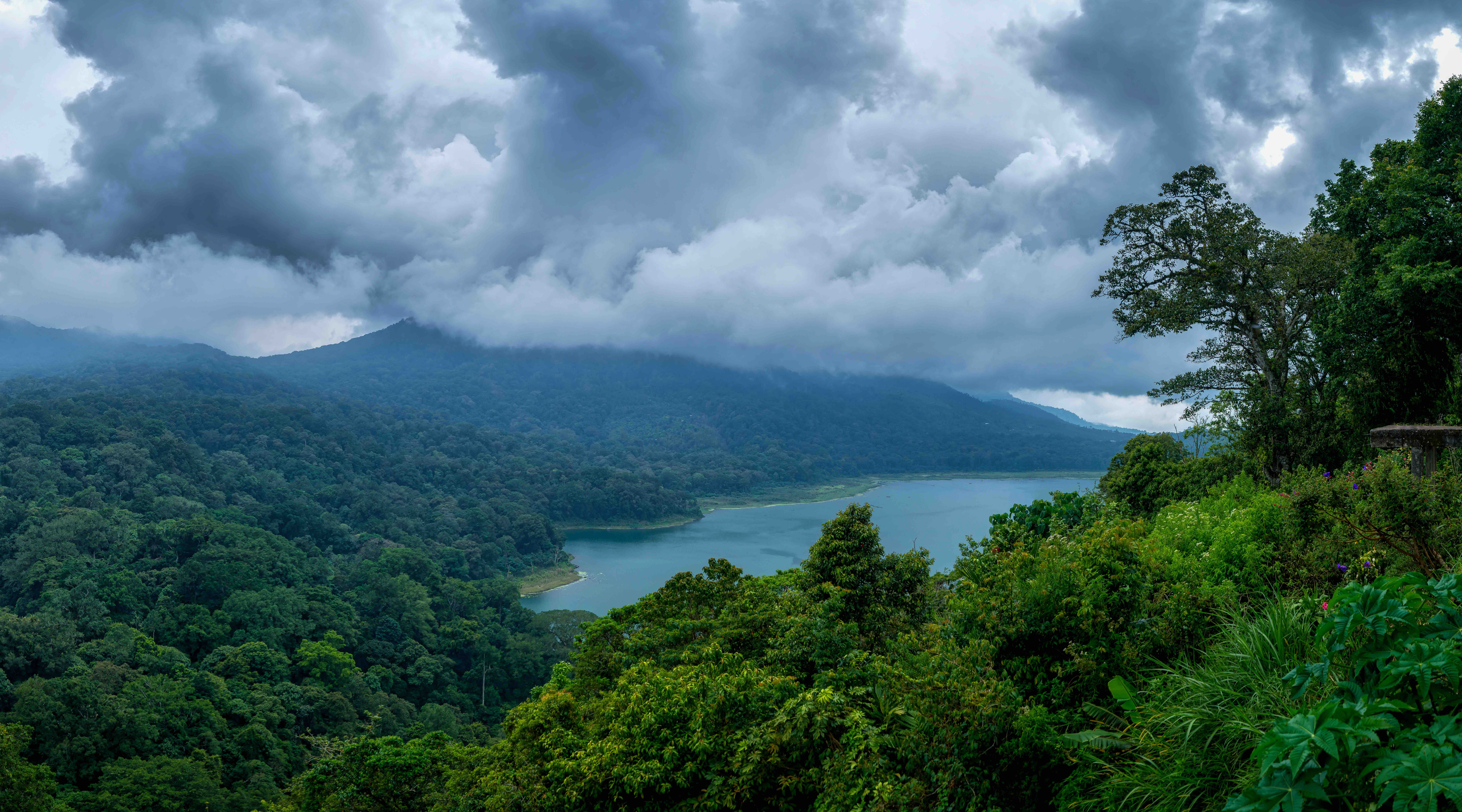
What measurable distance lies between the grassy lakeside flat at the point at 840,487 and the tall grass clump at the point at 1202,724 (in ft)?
308

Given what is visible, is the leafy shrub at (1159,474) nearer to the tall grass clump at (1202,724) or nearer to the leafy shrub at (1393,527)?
the leafy shrub at (1393,527)

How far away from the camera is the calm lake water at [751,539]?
5703cm

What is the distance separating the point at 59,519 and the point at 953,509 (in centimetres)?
7773

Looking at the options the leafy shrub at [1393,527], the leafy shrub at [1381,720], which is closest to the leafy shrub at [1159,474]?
the leafy shrub at [1393,527]

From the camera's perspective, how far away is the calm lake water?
187ft

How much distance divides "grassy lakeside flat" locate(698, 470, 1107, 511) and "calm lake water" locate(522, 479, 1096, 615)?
356 cm

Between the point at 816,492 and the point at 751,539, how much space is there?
4024cm

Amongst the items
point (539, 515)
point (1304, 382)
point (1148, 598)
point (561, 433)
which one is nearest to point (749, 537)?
point (539, 515)

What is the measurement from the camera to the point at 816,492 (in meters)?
112

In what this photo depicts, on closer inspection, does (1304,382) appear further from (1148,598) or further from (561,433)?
(561,433)

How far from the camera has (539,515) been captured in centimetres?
7244

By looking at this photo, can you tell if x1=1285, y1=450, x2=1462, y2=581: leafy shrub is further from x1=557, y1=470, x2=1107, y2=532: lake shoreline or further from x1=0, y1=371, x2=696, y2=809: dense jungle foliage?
x1=557, y1=470, x2=1107, y2=532: lake shoreline

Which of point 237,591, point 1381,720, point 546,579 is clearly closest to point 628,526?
point 546,579

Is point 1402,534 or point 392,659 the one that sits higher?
point 1402,534
